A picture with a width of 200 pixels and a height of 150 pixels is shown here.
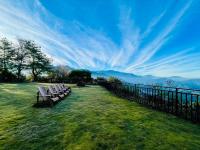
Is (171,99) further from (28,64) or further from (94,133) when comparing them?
(28,64)

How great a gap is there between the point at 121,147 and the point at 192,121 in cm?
360

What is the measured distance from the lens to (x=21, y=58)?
1887 inches

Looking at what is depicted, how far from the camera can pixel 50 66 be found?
2068 inches

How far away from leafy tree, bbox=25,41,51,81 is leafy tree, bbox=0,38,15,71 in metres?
4.27

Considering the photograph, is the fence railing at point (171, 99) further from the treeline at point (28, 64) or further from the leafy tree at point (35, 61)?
the leafy tree at point (35, 61)

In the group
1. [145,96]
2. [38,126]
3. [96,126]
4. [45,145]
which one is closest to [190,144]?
[96,126]

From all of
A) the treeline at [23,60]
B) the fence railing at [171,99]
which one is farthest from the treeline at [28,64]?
the fence railing at [171,99]

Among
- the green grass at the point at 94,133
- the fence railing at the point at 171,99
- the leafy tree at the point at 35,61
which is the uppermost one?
the leafy tree at the point at 35,61

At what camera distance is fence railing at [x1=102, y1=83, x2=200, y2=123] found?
6.07m

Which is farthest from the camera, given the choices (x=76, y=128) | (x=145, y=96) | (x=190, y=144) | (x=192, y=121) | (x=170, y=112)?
(x=145, y=96)

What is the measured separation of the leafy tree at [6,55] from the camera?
4482 cm

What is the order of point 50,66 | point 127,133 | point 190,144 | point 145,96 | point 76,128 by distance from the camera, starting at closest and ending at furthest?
point 190,144 < point 127,133 < point 76,128 < point 145,96 < point 50,66

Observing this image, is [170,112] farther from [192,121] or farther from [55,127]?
[55,127]

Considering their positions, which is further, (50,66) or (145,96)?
(50,66)
